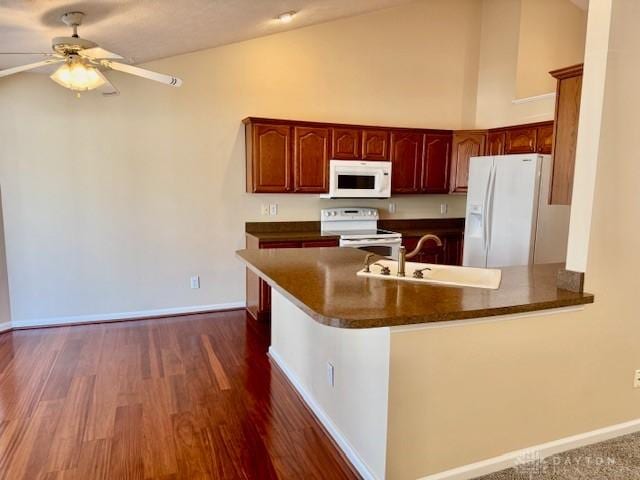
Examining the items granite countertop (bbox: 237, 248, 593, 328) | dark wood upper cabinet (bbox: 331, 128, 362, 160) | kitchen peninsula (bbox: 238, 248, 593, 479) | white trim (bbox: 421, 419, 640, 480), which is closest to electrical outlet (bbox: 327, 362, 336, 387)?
kitchen peninsula (bbox: 238, 248, 593, 479)

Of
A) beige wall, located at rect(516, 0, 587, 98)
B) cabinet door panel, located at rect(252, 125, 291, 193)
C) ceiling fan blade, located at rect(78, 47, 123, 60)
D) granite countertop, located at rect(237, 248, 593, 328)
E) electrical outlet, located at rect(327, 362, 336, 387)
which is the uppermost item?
beige wall, located at rect(516, 0, 587, 98)

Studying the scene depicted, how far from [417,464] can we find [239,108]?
381 centimetres

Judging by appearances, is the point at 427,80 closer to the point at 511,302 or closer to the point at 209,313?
the point at 209,313

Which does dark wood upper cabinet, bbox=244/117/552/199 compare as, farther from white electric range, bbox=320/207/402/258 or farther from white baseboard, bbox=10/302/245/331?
white baseboard, bbox=10/302/245/331

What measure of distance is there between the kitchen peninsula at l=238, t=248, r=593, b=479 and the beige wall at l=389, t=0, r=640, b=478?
0.05ft

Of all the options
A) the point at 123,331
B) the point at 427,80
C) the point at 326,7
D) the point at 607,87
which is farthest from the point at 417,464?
the point at 427,80

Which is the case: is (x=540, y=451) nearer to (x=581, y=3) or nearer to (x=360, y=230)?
(x=360, y=230)

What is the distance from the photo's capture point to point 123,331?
13.6ft

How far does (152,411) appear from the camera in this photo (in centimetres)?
271

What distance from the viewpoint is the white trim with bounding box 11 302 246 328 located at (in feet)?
14.0

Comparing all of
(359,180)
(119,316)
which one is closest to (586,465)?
(359,180)

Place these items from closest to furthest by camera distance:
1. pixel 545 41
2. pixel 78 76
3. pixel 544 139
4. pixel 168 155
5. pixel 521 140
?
pixel 78 76 → pixel 168 155 → pixel 544 139 → pixel 521 140 → pixel 545 41

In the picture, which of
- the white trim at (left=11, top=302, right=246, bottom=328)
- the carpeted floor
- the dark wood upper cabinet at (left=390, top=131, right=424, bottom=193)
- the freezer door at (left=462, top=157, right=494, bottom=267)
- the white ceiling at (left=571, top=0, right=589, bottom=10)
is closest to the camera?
the carpeted floor

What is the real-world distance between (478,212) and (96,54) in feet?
11.7
